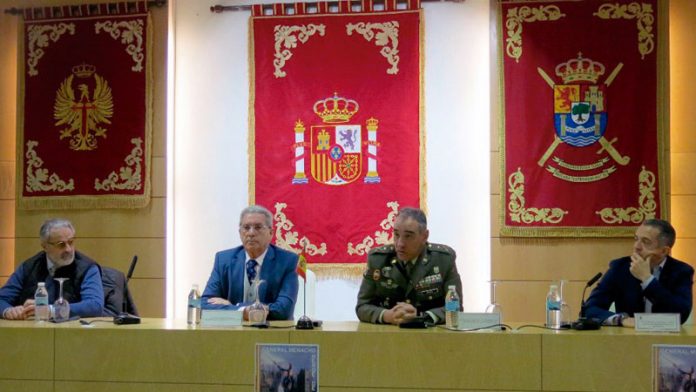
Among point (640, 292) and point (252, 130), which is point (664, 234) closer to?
point (640, 292)

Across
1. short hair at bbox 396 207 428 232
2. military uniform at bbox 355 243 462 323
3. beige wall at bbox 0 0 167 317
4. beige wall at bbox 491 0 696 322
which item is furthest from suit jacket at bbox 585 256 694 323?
beige wall at bbox 0 0 167 317

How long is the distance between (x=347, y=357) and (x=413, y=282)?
32.7 inches

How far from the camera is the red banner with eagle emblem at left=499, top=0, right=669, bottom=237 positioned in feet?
17.3

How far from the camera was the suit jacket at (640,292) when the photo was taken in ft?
11.9

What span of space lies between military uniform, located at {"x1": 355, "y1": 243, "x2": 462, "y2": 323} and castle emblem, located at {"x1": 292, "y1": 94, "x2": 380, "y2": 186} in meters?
1.86

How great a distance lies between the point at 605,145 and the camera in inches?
209

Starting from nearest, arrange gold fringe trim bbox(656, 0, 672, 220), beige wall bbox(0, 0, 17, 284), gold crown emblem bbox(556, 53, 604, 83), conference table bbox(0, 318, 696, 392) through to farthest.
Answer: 1. conference table bbox(0, 318, 696, 392)
2. gold fringe trim bbox(656, 0, 672, 220)
3. gold crown emblem bbox(556, 53, 604, 83)
4. beige wall bbox(0, 0, 17, 284)

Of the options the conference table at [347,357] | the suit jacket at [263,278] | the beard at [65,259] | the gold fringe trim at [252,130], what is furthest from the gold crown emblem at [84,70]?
the conference table at [347,357]

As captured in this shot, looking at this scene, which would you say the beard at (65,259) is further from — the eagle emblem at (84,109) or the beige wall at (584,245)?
the beige wall at (584,245)

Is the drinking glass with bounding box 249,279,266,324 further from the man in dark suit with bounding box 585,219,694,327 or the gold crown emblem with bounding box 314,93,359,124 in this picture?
the gold crown emblem with bounding box 314,93,359,124

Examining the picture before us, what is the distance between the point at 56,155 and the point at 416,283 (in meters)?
3.15

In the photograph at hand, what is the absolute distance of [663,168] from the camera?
5246 millimetres

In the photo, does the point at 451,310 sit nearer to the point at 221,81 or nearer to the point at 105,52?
the point at 221,81

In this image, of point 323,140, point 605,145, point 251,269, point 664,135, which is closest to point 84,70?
point 323,140
